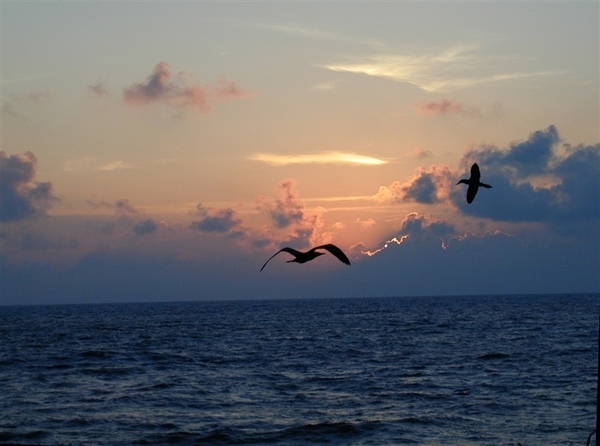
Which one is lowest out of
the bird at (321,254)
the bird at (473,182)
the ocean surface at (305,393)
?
the ocean surface at (305,393)

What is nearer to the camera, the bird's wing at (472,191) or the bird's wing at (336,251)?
the bird's wing at (336,251)

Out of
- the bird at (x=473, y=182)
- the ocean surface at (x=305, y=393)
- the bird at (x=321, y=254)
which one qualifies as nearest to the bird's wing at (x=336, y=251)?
the bird at (x=321, y=254)

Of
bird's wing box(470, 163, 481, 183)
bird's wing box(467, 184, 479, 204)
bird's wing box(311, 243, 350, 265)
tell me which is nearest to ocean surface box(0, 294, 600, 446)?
bird's wing box(467, 184, 479, 204)

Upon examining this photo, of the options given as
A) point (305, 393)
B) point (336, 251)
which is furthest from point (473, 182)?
point (305, 393)

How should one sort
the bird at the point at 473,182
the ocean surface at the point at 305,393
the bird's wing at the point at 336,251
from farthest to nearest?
the ocean surface at the point at 305,393, the bird at the point at 473,182, the bird's wing at the point at 336,251

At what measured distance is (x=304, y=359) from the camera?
5250cm

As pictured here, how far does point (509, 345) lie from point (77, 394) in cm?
3420

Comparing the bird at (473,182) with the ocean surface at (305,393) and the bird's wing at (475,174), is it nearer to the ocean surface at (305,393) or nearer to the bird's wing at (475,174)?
the bird's wing at (475,174)

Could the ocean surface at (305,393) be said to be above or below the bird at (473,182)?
below

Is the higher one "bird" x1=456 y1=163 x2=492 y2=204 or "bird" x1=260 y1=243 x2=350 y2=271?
"bird" x1=456 y1=163 x2=492 y2=204

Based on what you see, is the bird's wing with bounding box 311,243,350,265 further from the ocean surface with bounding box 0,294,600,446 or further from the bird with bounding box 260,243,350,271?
the ocean surface with bounding box 0,294,600,446

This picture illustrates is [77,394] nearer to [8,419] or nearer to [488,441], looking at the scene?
[8,419]

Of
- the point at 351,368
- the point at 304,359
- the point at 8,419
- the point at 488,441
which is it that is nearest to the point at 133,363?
the point at 304,359

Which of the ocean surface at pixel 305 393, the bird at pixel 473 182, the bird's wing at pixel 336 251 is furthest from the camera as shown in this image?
the ocean surface at pixel 305 393
